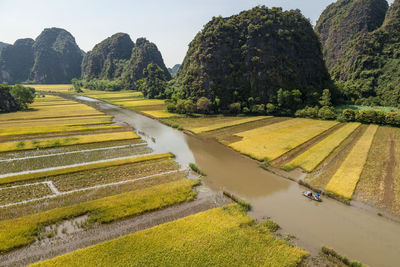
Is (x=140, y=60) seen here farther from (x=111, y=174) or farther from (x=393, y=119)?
(x=393, y=119)

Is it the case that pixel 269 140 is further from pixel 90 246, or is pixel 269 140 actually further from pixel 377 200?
pixel 90 246

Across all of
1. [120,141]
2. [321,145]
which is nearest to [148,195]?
[120,141]

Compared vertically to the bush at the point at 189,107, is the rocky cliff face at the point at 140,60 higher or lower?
higher

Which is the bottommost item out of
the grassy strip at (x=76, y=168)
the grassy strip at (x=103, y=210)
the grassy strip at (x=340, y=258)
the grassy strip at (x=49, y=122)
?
the grassy strip at (x=340, y=258)

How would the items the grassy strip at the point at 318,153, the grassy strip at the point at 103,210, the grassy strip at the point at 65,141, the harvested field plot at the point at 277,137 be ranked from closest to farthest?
1. the grassy strip at the point at 103,210
2. the grassy strip at the point at 318,153
3. the harvested field plot at the point at 277,137
4. the grassy strip at the point at 65,141

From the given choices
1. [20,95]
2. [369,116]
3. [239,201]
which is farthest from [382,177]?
[20,95]

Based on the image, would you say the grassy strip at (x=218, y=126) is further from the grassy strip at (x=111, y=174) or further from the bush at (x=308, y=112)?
the grassy strip at (x=111, y=174)

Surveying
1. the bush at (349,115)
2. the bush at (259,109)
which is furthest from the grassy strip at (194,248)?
the bush at (259,109)
